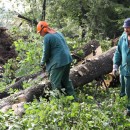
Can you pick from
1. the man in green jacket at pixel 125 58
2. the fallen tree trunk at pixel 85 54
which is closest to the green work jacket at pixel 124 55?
the man in green jacket at pixel 125 58

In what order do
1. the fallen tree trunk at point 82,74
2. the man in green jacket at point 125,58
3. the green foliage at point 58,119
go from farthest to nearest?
the fallen tree trunk at point 82,74 < the man in green jacket at point 125,58 < the green foliage at point 58,119

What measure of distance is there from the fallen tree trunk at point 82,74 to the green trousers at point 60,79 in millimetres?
530

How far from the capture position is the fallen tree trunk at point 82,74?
25.2ft

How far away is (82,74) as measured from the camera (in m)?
8.30

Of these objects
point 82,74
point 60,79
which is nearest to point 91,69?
point 82,74

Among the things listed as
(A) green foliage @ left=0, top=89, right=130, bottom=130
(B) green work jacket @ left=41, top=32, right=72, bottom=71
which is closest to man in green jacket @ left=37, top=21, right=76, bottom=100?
(B) green work jacket @ left=41, top=32, right=72, bottom=71

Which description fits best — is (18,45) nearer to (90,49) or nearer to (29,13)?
(90,49)

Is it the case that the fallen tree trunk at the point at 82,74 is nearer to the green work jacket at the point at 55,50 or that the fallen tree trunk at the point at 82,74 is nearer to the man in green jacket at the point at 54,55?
the man in green jacket at the point at 54,55

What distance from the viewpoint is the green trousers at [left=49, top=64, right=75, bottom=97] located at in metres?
7.30

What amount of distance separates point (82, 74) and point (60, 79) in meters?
1.10

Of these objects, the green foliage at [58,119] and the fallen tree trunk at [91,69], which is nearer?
the green foliage at [58,119]

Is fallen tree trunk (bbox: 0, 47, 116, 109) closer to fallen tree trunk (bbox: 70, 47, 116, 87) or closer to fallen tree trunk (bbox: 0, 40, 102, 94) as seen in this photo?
fallen tree trunk (bbox: 70, 47, 116, 87)

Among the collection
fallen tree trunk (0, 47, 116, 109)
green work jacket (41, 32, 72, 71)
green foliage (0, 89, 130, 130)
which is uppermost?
green work jacket (41, 32, 72, 71)

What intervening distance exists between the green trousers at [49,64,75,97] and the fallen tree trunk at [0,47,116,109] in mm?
530
